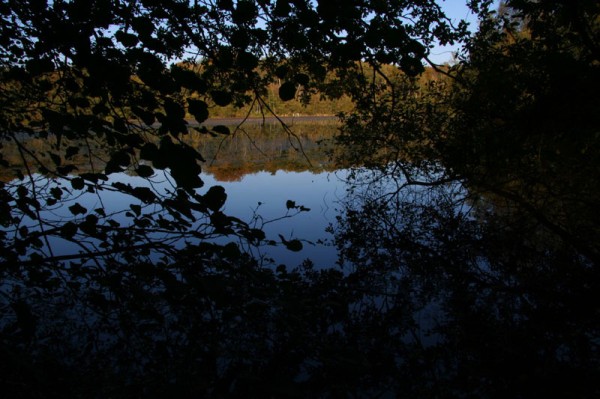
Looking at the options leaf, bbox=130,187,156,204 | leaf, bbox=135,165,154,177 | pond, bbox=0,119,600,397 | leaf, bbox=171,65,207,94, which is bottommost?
pond, bbox=0,119,600,397

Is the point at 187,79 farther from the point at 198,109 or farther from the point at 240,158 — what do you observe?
the point at 240,158

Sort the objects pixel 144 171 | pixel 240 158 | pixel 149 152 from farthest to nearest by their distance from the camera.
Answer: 1. pixel 240 158
2. pixel 144 171
3. pixel 149 152

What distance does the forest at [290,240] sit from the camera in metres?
1.67

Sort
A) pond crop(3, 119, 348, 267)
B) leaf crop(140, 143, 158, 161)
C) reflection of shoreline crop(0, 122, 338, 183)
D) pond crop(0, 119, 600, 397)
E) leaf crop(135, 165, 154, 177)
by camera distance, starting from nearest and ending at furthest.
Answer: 1. leaf crop(140, 143, 158, 161)
2. leaf crop(135, 165, 154, 177)
3. pond crop(0, 119, 600, 397)
4. pond crop(3, 119, 348, 267)
5. reflection of shoreline crop(0, 122, 338, 183)

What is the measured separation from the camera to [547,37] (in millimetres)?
4125

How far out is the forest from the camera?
5.48 ft

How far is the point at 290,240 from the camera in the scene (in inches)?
86.7

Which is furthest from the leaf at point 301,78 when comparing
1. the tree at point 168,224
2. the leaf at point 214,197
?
the leaf at point 214,197

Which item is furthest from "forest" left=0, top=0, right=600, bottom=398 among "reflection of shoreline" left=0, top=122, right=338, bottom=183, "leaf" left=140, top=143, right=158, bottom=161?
"reflection of shoreline" left=0, top=122, right=338, bottom=183

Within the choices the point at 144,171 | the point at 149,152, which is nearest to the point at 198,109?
the point at 149,152

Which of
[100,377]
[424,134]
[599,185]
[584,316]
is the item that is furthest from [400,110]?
[100,377]

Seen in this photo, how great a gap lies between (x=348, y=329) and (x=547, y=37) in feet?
12.6

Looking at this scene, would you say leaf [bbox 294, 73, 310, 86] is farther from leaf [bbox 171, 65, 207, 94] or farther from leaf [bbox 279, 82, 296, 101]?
leaf [bbox 171, 65, 207, 94]

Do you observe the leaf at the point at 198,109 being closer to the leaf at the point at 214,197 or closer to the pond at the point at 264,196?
the leaf at the point at 214,197
